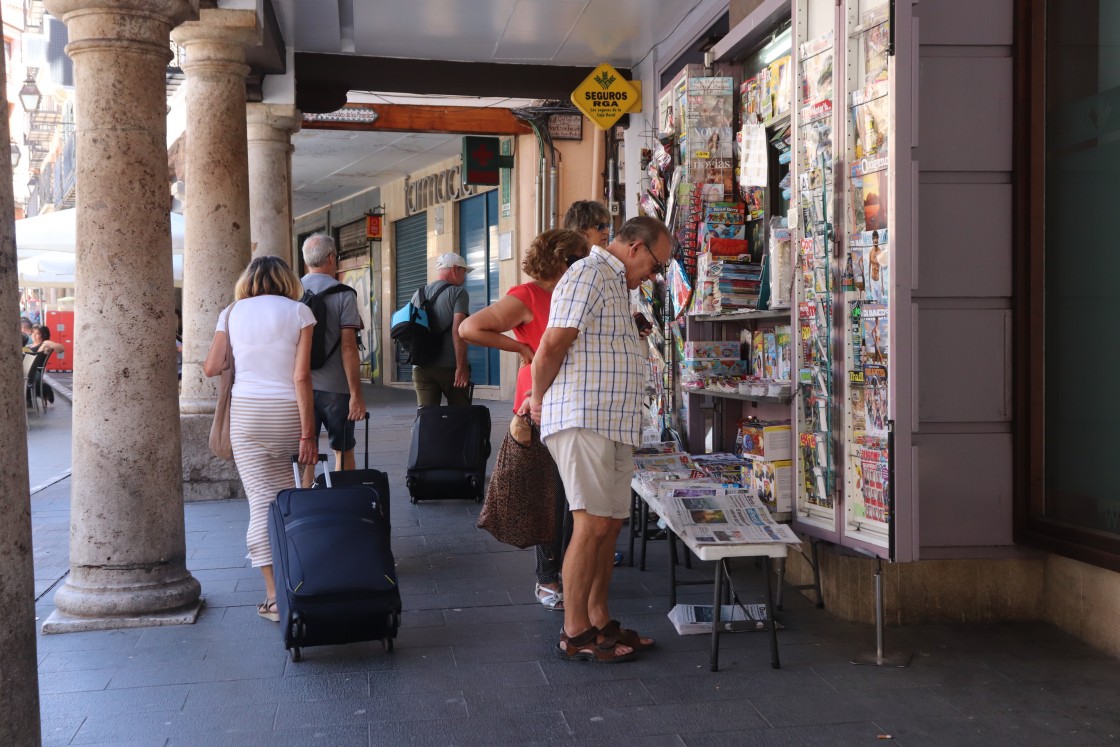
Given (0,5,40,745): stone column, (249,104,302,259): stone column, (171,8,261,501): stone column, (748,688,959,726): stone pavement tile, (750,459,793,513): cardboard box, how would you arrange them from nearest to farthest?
(0,5,40,745): stone column < (748,688,959,726): stone pavement tile < (750,459,793,513): cardboard box < (171,8,261,501): stone column < (249,104,302,259): stone column

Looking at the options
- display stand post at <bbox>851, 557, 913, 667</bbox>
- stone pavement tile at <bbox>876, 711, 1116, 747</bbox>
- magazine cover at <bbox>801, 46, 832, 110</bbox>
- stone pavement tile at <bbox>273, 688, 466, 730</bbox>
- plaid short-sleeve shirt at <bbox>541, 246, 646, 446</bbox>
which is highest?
magazine cover at <bbox>801, 46, 832, 110</bbox>

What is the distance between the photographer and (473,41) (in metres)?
9.15

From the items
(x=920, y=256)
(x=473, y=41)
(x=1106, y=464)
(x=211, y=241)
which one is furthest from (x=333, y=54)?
(x=1106, y=464)

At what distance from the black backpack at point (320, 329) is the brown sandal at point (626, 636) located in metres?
2.23

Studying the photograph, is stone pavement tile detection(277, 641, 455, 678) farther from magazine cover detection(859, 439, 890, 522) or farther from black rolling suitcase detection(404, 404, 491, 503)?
black rolling suitcase detection(404, 404, 491, 503)

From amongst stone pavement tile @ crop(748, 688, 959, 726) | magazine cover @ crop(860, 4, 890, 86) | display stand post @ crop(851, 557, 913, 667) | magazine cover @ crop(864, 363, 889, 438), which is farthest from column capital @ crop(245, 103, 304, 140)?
stone pavement tile @ crop(748, 688, 959, 726)

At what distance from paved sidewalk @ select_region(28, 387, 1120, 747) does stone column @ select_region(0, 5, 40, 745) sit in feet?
4.48

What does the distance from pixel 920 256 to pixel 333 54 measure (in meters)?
6.63

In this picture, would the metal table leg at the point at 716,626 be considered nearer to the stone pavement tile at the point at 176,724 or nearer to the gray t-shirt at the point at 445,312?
the stone pavement tile at the point at 176,724

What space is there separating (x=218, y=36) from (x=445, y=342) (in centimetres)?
262

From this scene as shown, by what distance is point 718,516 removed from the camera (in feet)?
15.1

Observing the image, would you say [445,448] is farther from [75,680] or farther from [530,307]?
[75,680]

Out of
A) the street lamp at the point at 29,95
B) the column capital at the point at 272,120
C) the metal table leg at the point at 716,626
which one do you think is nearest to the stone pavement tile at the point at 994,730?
the metal table leg at the point at 716,626

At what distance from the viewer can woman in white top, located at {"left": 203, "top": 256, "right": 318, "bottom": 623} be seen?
4.91 metres
